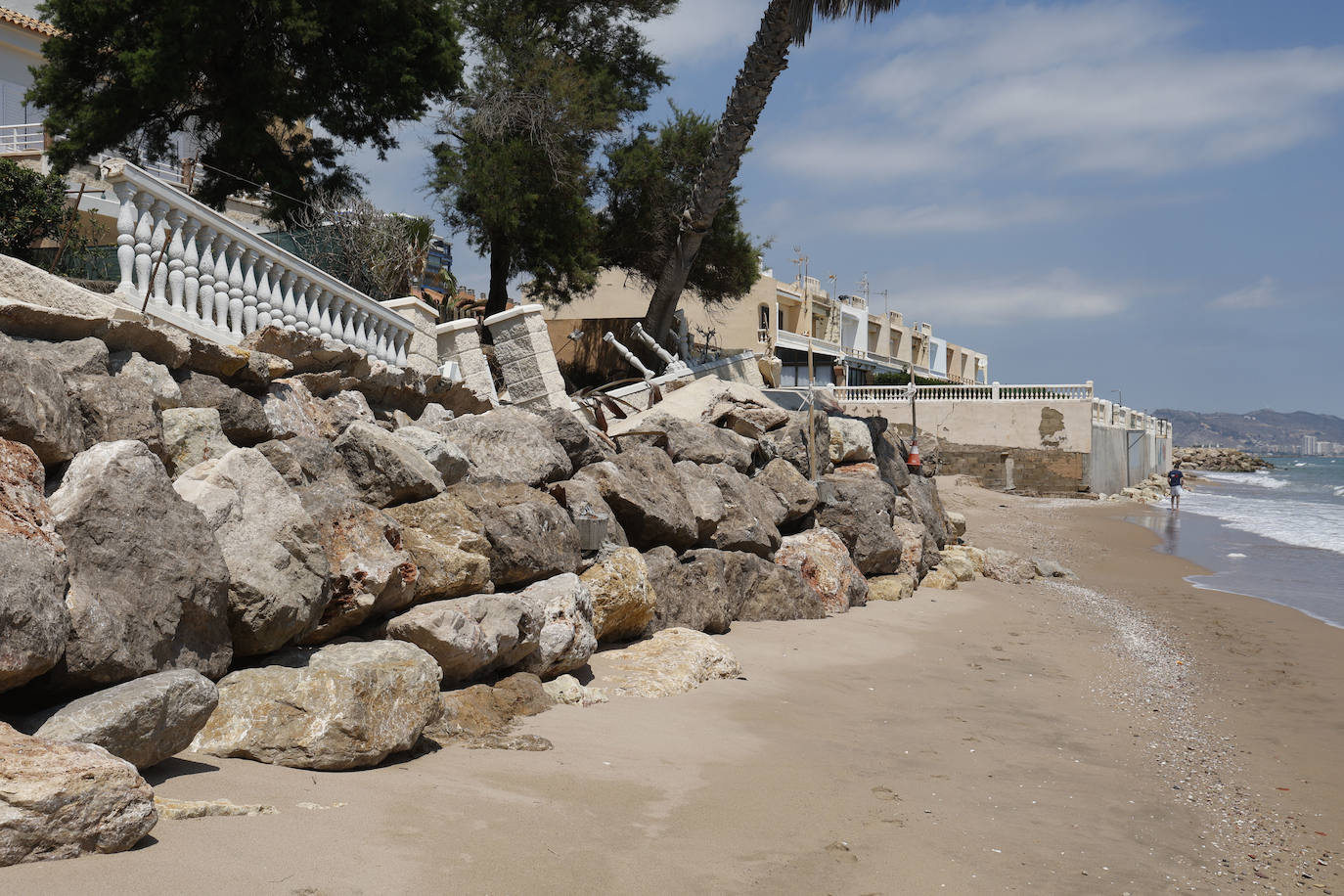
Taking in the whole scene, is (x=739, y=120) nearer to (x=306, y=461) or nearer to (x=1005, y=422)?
(x=306, y=461)

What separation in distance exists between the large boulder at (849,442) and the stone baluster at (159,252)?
934cm

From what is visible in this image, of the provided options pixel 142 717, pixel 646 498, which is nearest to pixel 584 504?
pixel 646 498

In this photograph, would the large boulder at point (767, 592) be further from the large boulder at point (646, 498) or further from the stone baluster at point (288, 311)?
the stone baluster at point (288, 311)

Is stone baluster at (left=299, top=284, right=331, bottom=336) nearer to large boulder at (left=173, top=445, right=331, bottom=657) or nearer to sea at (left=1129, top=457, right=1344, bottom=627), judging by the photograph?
large boulder at (left=173, top=445, right=331, bottom=657)

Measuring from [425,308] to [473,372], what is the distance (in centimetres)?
110

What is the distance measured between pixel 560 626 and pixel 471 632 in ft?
3.05

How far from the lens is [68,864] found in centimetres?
270

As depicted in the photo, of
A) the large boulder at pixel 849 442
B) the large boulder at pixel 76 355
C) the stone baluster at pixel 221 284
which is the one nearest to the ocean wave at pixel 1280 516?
the large boulder at pixel 849 442

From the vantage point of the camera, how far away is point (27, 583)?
3.21m

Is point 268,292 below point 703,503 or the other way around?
the other way around

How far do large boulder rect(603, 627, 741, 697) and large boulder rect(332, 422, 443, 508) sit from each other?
174 cm

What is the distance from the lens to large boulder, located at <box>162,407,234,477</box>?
5.39 m

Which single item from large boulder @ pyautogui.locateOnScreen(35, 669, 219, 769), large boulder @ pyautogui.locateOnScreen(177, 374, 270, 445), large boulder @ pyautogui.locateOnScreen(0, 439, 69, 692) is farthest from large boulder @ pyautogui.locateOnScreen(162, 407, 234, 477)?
large boulder @ pyautogui.locateOnScreen(35, 669, 219, 769)

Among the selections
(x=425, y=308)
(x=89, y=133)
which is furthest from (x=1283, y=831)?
(x=89, y=133)
